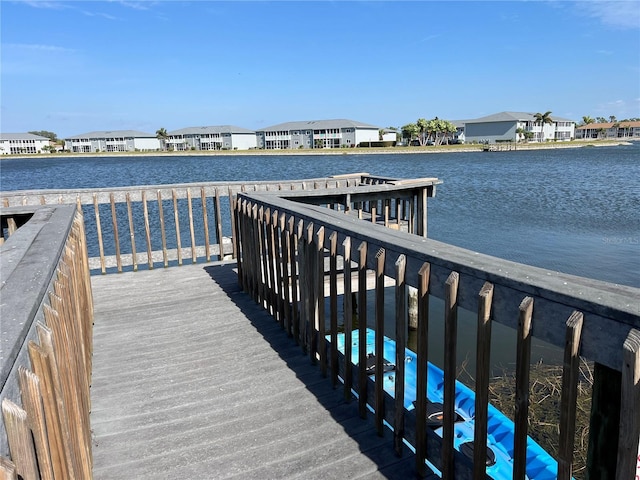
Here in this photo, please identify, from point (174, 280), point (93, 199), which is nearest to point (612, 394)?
point (174, 280)

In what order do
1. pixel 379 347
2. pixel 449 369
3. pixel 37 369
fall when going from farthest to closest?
pixel 379 347
pixel 449 369
pixel 37 369

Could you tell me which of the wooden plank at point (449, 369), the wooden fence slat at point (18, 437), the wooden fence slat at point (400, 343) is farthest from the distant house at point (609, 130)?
the wooden fence slat at point (18, 437)

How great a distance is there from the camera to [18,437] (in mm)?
1313

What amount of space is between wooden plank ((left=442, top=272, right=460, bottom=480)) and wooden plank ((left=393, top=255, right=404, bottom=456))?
357 millimetres

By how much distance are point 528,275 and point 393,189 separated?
5398mm

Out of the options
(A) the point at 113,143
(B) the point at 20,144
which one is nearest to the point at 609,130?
(A) the point at 113,143

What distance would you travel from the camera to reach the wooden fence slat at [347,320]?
3606mm

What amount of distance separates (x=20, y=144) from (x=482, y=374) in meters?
195

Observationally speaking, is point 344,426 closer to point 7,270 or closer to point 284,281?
point 284,281

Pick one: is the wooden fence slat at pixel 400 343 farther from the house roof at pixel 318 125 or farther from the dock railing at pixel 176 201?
the house roof at pixel 318 125

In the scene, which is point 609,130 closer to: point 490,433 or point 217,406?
point 490,433

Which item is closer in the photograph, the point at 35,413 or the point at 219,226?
the point at 35,413

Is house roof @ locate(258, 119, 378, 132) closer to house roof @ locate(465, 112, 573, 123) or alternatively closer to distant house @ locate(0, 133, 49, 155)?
house roof @ locate(465, 112, 573, 123)

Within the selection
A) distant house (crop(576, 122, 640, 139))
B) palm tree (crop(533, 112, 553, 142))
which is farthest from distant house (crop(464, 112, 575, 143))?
distant house (crop(576, 122, 640, 139))
